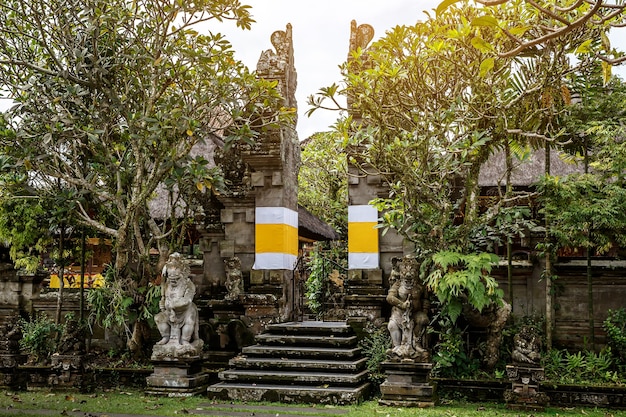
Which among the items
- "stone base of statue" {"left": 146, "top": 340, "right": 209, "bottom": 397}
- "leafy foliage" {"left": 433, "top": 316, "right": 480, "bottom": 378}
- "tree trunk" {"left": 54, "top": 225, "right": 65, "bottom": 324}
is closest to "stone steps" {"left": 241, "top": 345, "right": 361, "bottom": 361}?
"stone base of statue" {"left": 146, "top": 340, "right": 209, "bottom": 397}

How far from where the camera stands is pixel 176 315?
9391mm

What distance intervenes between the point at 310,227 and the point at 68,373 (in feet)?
21.3

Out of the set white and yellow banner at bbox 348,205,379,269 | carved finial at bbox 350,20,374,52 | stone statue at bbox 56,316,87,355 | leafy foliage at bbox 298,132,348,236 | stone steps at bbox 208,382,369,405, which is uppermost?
carved finial at bbox 350,20,374,52

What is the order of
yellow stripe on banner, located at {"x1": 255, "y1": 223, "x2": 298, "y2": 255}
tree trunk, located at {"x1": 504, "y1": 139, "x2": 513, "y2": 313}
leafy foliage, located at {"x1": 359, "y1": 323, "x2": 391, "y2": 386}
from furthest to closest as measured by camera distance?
yellow stripe on banner, located at {"x1": 255, "y1": 223, "x2": 298, "y2": 255} < leafy foliage, located at {"x1": 359, "y1": 323, "x2": 391, "y2": 386} < tree trunk, located at {"x1": 504, "y1": 139, "x2": 513, "y2": 313}

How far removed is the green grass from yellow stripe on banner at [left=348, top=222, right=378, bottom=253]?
9.21 ft

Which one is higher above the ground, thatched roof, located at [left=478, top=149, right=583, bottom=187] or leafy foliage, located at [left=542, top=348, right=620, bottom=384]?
thatched roof, located at [left=478, top=149, right=583, bottom=187]

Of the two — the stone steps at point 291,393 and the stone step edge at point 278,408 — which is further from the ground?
the stone steps at point 291,393

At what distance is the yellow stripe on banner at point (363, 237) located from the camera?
35.1ft

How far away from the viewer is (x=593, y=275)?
9984mm

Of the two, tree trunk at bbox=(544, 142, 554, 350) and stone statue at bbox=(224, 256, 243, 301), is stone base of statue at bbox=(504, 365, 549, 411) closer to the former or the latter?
tree trunk at bbox=(544, 142, 554, 350)

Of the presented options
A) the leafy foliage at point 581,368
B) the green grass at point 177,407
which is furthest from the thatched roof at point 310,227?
the leafy foliage at point 581,368

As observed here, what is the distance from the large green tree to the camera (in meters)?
9.07

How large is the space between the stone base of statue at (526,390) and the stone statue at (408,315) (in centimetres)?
109

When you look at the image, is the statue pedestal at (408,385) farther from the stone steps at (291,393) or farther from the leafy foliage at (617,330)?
the leafy foliage at (617,330)
